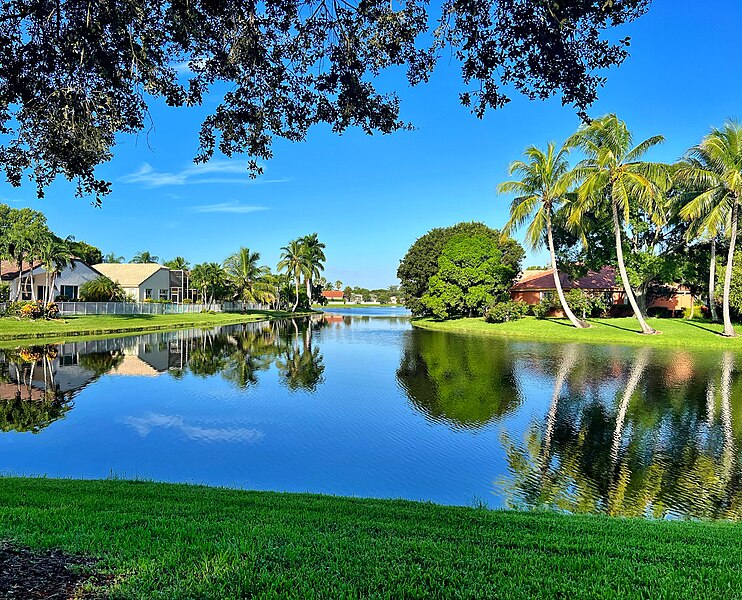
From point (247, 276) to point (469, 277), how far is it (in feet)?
113

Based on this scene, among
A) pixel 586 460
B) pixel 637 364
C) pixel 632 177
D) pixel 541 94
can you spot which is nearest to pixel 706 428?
pixel 586 460

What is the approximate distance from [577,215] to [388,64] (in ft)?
91.1

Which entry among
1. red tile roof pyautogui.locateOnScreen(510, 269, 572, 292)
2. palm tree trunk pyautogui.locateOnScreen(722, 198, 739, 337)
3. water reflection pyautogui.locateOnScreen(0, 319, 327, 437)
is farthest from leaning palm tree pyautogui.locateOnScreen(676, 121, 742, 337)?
water reflection pyautogui.locateOnScreen(0, 319, 327, 437)

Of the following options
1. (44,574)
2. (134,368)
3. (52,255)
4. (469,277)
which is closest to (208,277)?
(52,255)

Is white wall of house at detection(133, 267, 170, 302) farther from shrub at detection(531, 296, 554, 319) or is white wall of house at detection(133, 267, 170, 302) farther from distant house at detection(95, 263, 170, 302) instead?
shrub at detection(531, 296, 554, 319)

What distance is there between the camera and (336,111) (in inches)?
248

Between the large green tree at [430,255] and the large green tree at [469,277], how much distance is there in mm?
7667

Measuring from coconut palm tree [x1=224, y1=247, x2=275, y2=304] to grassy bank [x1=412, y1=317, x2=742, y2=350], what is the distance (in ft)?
114

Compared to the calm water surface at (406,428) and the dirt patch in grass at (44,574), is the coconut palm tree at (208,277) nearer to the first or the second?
the calm water surface at (406,428)

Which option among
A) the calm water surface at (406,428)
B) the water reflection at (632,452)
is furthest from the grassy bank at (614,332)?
the water reflection at (632,452)

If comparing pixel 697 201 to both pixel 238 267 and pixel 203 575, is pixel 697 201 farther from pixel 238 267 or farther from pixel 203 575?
pixel 238 267

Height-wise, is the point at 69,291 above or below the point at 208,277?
below

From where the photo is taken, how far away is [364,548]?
4.09m

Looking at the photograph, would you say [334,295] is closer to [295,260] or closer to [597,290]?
[295,260]
